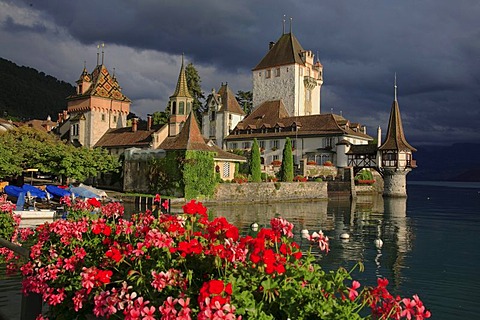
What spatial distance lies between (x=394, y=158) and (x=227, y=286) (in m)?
64.5

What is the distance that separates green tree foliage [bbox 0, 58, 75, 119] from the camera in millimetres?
137250

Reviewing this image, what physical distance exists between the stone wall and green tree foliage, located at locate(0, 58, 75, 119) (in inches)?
3908

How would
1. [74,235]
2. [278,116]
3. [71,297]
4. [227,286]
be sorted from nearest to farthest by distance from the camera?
1. [227,286]
2. [71,297]
3. [74,235]
4. [278,116]

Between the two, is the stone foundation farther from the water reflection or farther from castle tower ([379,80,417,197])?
the water reflection

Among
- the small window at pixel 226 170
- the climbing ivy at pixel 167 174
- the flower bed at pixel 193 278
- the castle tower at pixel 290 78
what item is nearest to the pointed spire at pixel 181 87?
the small window at pixel 226 170

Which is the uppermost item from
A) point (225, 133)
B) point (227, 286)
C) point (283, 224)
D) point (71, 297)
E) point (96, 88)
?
point (96, 88)

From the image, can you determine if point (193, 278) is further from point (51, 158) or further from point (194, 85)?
point (194, 85)

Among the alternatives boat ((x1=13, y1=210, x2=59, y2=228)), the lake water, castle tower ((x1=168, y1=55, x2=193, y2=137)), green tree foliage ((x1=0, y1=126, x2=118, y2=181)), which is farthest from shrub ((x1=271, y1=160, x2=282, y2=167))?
boat ((x1=13, y1=210, x2=59, y2=228))

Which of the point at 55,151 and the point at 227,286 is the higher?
the point at 55,151

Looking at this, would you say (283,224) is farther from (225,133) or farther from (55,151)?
(225,133)

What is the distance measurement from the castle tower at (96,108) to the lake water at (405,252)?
1403 inches

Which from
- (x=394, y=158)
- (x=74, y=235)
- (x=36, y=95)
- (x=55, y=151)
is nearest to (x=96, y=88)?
(x=55, y=151)

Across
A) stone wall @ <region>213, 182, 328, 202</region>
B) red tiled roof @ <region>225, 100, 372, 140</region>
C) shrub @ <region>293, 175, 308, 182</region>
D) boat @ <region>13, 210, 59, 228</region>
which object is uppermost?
red tiled roof @ <region>225, 100, 372, 140</region>

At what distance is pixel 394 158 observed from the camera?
2498 inches
